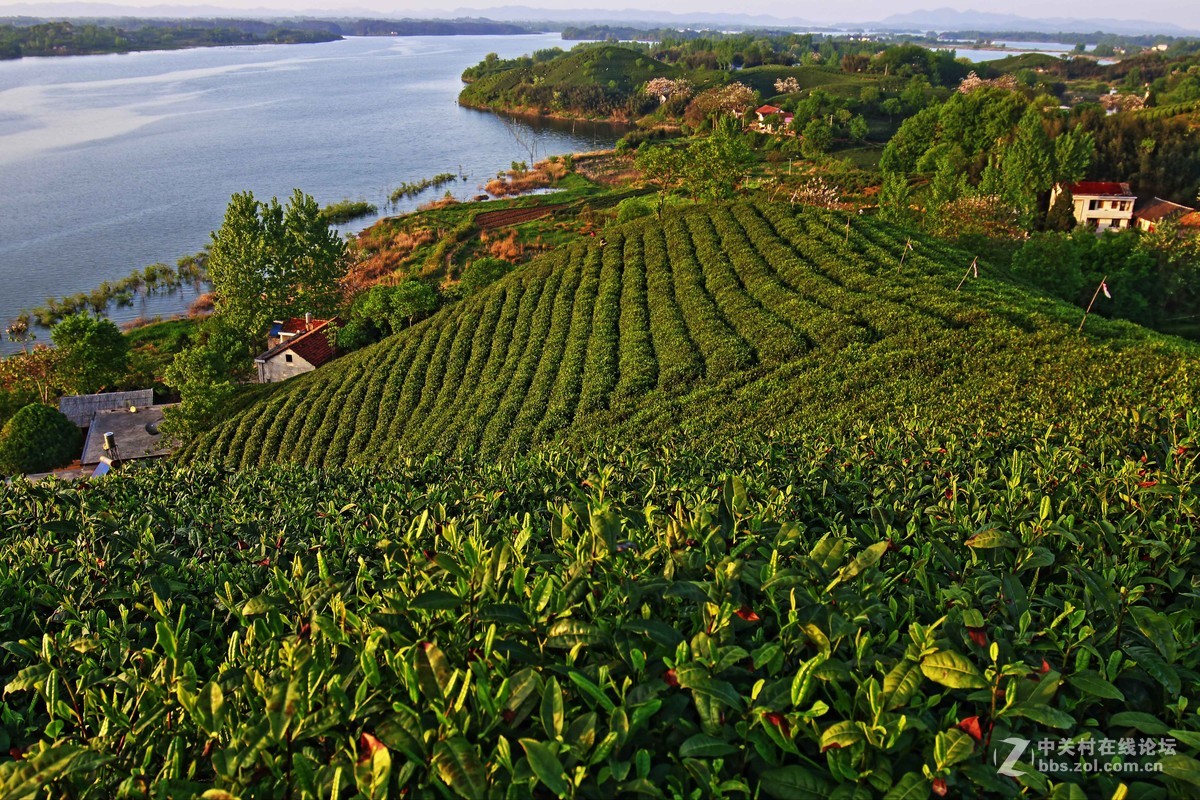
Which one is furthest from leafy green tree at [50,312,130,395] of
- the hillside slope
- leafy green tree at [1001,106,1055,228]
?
leafy green tree at [1001,106,1055,228]

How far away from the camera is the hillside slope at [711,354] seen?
12.4 meters

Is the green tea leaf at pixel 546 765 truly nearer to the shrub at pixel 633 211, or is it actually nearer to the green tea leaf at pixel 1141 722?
the green tea leaf at pixel 1141 722

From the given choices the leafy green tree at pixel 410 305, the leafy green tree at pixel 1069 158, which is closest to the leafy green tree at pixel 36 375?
the leafy green tree at pixel 410 305

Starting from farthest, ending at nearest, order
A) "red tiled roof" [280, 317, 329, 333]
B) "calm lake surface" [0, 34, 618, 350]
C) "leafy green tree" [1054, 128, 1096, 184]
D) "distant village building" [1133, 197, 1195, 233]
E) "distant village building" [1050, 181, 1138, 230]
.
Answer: "calm lake surface" [0, 34, 618, 350], "distant village building" [1050, 181, 1138, 230], "leafy green tree" [1054, 128, 1096, 184], "distant village building" [1133, 197, 1195, 233], "red tiled roof" [280, 317, 329, 333]

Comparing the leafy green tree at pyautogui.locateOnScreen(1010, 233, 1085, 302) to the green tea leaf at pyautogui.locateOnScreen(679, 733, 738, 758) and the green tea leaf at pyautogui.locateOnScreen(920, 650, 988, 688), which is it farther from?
the green tea leaf at pyautogui.locateOnScreen(679, 733, 738, 758)

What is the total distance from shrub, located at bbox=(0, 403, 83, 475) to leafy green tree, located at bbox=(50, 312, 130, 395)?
4.16m

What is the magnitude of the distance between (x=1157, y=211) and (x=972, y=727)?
52012mm

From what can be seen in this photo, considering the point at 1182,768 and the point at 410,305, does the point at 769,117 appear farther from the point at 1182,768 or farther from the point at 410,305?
the point at 1182,768

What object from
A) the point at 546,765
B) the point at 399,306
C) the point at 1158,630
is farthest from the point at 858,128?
the point at 546,765

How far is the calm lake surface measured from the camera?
46344 mm

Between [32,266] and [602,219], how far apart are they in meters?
35.8

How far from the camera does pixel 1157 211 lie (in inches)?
1635

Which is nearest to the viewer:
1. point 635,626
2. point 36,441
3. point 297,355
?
point 635,626

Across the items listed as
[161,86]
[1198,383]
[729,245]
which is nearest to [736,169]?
[729,245]
